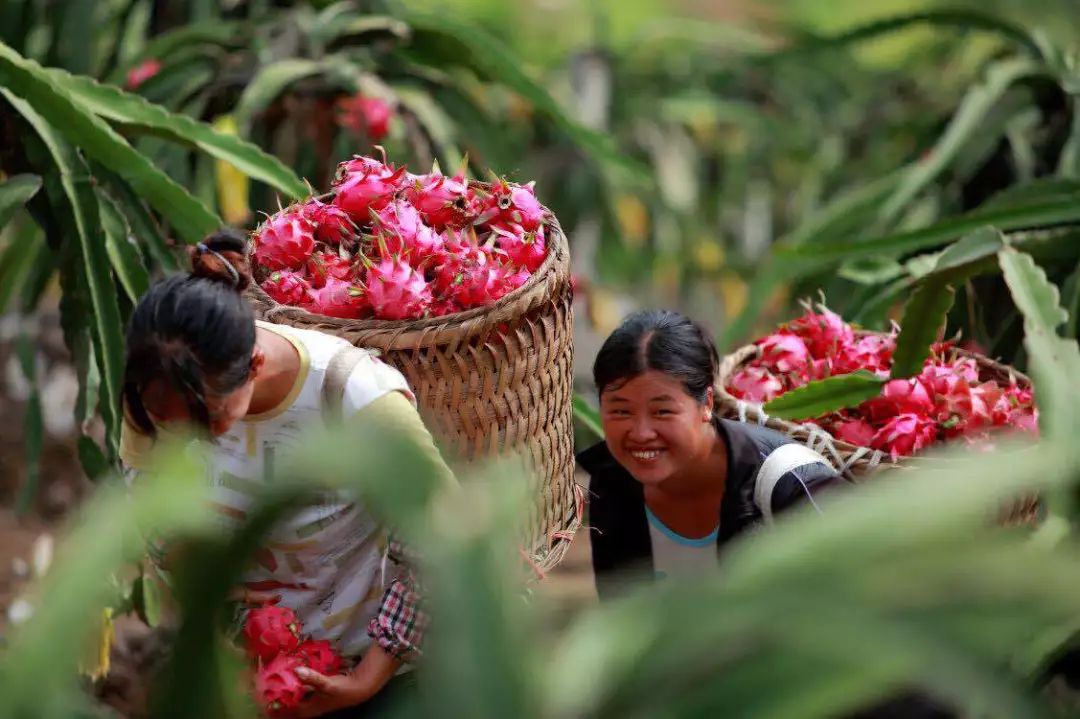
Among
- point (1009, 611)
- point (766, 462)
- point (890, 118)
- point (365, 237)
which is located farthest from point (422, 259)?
point (890, 118)

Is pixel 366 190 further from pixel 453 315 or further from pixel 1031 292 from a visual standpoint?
pixel 1031 292

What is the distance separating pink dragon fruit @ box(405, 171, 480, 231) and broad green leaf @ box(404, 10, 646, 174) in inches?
50.0

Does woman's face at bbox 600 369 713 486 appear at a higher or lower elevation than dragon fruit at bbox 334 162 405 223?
lower

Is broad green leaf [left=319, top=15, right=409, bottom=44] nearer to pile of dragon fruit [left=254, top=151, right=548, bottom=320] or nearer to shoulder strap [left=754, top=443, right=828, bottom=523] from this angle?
pile of dragon fruit [left=254, top=151, right=548, bottom=320]

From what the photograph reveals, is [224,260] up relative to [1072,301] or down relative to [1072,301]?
up

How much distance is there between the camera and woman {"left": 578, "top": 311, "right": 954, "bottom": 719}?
1.70 m

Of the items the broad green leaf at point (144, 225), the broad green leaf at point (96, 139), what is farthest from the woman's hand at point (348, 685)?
the broad green leaf at point (144, 225)

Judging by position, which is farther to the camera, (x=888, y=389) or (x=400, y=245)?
(x=888, y=389)

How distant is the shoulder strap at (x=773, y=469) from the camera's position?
170 centimetres

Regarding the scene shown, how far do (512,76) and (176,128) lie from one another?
890mm

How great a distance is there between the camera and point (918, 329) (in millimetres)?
2146

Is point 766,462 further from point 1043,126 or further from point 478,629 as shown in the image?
point 1043,126

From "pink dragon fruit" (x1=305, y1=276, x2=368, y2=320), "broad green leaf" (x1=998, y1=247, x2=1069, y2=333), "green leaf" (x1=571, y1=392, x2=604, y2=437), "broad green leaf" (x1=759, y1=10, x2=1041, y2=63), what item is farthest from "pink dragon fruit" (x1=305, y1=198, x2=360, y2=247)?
"broad green leaf" (x1=759, y1=10, x2=1041, y2=63)

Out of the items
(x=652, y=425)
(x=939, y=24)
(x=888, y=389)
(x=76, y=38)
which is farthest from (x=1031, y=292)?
(x=76, y=38)
